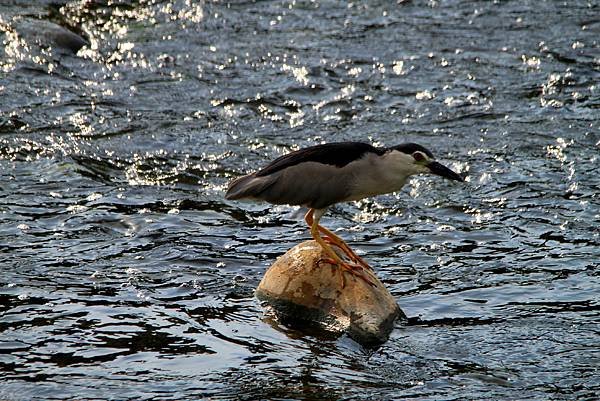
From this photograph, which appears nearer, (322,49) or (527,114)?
(527,114)

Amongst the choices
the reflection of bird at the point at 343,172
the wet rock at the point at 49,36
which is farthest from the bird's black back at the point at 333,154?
the wet rock at the point at 49,36

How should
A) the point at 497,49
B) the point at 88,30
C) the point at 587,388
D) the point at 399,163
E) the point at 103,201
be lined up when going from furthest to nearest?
the point at 88,30, the point at 497,49, the point at 103,201, the point at 399,163, the point at 587,388

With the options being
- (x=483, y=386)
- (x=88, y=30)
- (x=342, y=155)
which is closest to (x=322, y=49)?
(x=88, y=30)

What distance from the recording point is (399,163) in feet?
24.2

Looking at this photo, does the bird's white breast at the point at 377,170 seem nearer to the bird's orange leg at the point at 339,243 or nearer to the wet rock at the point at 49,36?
the bird's orange leg at the point at 339,243

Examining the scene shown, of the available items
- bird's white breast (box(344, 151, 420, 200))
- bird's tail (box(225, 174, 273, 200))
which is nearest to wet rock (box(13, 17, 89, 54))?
bird's tail (box(225, 174, 273, 200))

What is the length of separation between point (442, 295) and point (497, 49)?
19.4ft

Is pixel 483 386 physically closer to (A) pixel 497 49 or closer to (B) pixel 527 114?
(B) pixel 527 114

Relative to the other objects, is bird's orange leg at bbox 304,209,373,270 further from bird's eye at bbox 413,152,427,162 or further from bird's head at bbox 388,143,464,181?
bird's eye at bbox 413,152,427,162

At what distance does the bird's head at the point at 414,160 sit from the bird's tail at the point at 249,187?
870 millimetres

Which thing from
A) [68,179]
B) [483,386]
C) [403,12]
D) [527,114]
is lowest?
[483,386]

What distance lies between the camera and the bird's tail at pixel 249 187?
24.6 ft

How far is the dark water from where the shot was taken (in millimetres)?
6496

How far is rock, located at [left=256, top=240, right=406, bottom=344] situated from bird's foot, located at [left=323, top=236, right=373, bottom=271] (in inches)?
8.1
